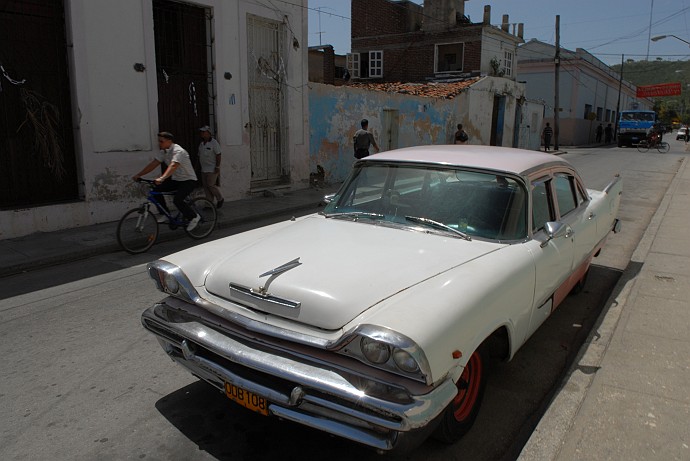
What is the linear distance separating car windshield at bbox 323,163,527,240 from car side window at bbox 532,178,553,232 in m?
0.19

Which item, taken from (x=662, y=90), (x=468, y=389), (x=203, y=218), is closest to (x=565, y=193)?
(x=468, y=389)

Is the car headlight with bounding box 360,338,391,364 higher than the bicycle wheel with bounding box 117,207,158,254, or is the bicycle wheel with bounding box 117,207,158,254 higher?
the car headlight with bounding box 360,338,391,364

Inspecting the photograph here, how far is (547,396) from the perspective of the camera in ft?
12.0

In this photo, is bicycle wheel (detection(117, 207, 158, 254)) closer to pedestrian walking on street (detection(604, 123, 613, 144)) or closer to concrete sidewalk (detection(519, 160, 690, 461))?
concrete sidewalk (detection(519, 160, 690, 461))

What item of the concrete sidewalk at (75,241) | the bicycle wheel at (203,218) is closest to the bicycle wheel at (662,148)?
the concrete sidewalk at (75,241)

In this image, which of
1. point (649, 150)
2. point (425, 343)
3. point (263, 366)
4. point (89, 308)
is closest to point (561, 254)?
point (425, 343)

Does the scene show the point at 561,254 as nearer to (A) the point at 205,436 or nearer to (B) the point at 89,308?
(A) the point at 205,436

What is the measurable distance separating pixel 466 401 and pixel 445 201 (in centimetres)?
139

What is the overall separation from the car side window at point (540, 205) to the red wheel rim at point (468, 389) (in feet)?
3.94

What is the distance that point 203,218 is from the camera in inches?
332

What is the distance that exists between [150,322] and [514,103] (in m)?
29.9

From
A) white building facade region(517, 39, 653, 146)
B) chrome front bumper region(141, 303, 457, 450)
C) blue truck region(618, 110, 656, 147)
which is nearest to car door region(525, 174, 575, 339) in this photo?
chrome front bumper region(141, 303, 457, 450)

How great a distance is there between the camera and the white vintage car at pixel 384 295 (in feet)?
7.79

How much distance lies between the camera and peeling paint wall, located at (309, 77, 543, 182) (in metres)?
15.0
